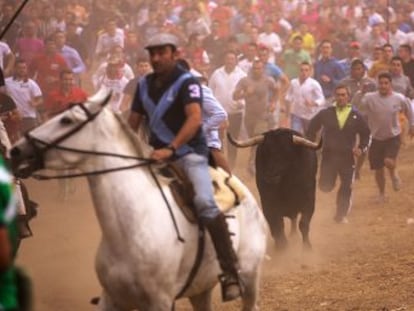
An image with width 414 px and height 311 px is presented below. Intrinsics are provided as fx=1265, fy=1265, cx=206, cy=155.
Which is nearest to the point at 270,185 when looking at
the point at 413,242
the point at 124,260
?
the point at 413,242

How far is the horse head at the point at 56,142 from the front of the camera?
7.74 metres

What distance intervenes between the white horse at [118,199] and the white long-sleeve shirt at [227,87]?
514 inches

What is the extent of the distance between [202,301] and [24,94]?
33.1 feet

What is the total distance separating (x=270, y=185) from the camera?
1412 centimetres

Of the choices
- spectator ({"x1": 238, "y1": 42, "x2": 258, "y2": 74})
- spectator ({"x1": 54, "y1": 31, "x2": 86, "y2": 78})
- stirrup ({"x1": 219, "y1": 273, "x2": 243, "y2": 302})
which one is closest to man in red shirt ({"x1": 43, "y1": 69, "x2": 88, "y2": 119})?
spectator ({"x1": 54, "y1": 31, "x2": 86, "y2": 78})

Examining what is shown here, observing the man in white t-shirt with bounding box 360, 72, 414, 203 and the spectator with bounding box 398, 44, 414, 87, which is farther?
the spectator with bounding box 398, 44, 414, 87

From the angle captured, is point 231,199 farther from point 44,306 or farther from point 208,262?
point 44,306

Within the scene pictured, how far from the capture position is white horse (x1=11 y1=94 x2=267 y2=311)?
782cm

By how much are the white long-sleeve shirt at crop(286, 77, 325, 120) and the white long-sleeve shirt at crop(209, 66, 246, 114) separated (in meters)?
0.90

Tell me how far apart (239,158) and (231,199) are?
14118 millimetres

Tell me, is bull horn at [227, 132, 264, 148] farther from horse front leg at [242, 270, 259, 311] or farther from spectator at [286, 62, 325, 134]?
spectator at [286, 62, 325, 134]

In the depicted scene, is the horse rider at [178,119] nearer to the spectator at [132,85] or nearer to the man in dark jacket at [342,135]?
the man in dark jacket at [342,135]

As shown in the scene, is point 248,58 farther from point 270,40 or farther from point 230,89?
point 270,40

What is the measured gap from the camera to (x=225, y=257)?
27.9ft
